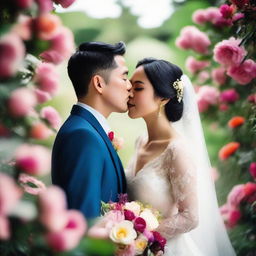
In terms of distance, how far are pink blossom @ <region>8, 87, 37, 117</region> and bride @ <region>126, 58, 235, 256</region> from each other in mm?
1151

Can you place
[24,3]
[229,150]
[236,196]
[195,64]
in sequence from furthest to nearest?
[195,64] < [229,150] < [236,196] < [24,3]

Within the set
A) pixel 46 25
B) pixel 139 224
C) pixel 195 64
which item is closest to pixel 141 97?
pixel 139 224

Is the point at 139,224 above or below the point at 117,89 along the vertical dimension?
below

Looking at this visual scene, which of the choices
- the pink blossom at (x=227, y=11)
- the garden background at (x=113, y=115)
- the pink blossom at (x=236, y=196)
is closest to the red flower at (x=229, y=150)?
the garden background at (x=113, y=115)

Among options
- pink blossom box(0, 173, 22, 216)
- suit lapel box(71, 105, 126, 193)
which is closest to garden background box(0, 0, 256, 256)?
pink blossom box(0, 173, 22, 216)

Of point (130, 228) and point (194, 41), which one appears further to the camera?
point (194, 41)

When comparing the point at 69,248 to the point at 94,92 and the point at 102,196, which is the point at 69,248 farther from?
the point at 94,92

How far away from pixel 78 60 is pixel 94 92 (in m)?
0.15

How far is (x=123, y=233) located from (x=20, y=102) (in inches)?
31.2

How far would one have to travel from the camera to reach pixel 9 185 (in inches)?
31.6

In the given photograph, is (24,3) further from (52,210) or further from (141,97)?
(141,97)

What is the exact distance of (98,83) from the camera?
1.96m

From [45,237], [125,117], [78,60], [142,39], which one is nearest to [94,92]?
[78,60]

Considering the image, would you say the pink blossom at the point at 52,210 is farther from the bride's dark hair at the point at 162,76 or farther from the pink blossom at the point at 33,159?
the bride's dark hair at the point at 162,76
